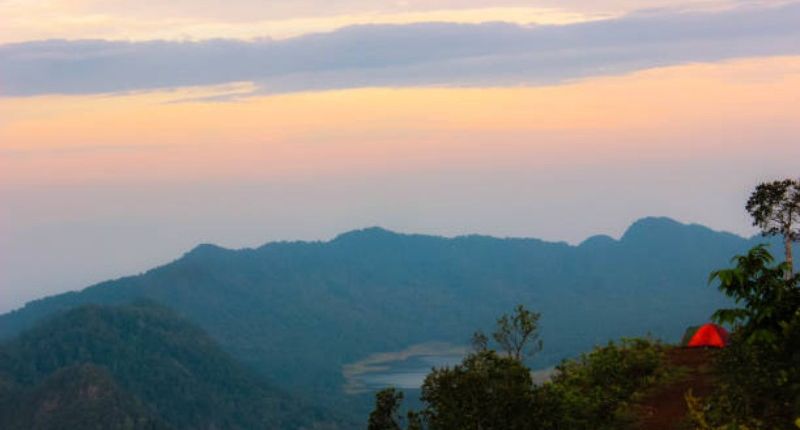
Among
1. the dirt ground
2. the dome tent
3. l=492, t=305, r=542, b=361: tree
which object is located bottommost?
the dirt ground

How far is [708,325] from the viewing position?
170 feet

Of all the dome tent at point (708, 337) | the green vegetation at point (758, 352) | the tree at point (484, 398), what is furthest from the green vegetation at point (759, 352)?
the dome tent at point (708, 337)

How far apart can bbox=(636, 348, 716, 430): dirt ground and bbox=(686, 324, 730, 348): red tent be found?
2690 mm

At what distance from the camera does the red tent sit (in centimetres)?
5134

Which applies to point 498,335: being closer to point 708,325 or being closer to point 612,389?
point 612,389

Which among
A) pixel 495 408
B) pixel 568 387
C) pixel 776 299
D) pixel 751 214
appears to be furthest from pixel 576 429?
pixel 751 214

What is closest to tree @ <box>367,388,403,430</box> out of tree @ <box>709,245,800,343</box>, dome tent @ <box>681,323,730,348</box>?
tree @ <box>709,245,800,343</box>

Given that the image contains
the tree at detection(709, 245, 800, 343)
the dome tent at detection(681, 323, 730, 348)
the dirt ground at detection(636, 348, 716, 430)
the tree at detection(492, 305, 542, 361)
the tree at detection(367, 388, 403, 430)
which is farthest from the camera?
the dome tent at detection(681, 323, 730, 348)

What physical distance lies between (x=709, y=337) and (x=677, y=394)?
409 inches

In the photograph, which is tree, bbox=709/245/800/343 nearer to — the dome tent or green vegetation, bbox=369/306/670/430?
green vegetation, bbox=369/306/670/430

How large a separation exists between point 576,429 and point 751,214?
31585 millimetres

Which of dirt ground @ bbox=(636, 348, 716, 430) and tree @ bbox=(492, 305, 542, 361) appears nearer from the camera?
dirt ground @ bbox=(636, 348, 716, 430)

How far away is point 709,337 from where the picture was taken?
169 feet

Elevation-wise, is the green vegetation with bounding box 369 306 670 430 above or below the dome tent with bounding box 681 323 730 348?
below
